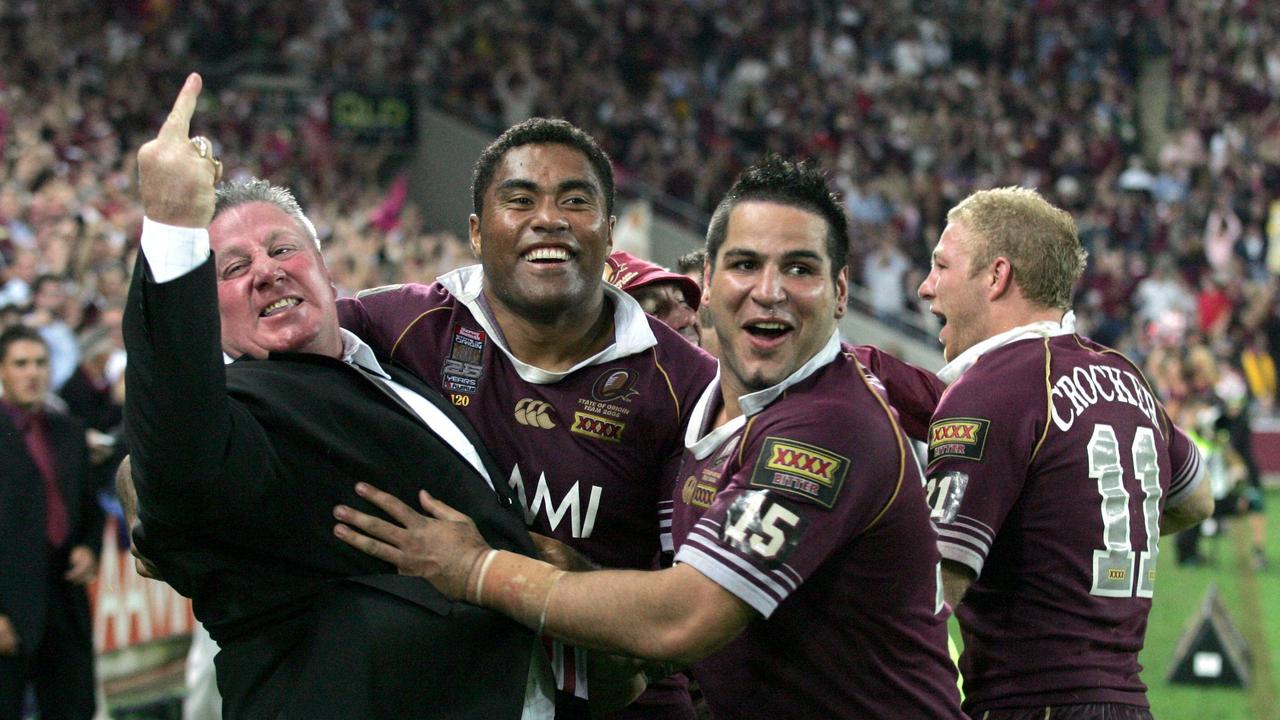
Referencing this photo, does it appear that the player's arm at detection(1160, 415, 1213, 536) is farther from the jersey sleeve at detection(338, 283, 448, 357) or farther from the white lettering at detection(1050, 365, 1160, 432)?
the jersey sleeve at detection(338, 283, 448, 357)

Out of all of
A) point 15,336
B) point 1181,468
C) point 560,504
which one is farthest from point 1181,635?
point 15,336

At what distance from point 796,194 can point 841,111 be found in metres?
22.2

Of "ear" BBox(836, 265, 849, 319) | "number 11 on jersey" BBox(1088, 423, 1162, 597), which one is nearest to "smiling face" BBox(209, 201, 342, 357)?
"ear" BBox(836, 265, 849, 319)

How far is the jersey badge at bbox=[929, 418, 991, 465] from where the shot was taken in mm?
3793

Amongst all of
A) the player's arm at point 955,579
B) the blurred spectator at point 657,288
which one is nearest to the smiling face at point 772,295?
the player's arm at point 955,579

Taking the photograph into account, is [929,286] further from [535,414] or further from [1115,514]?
[535,414]

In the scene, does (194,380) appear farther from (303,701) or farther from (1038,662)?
(1038,662)

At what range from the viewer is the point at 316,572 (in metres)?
2.94

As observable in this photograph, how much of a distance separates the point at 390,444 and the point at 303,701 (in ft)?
1.84

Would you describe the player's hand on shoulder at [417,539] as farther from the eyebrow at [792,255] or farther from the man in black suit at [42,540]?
the man in black suit at [42,540]

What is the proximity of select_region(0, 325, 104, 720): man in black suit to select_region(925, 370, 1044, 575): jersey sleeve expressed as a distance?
490 cm

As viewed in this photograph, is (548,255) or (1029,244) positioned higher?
(1029,244)

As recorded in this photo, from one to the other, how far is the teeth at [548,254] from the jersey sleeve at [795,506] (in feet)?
3.43

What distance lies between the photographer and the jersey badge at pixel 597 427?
3.77 meters
